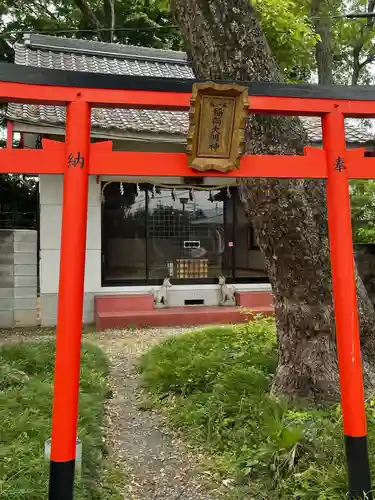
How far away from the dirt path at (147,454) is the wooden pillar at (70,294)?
0.94 meters

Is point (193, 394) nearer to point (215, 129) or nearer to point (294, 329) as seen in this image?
point (294, 329)

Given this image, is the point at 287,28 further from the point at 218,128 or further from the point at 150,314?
the point at 218,128

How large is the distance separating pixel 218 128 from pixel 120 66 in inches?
395

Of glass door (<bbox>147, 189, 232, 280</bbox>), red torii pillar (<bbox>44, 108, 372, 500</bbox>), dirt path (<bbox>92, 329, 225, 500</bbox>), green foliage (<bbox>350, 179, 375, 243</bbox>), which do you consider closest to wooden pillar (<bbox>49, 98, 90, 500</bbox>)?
red torii pillar (<bbox>44, 108, 372, 500</bbox>)

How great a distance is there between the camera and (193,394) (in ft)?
15.2

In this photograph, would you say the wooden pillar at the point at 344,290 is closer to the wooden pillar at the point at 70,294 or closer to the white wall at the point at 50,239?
the wooden pillar at the point at 70,294

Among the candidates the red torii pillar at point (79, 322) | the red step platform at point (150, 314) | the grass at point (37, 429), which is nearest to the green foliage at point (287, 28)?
the red step platform at point (150, 314)

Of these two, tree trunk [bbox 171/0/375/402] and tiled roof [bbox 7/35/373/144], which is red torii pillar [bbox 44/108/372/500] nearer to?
tree trunk [bbox 171/0/375/402]

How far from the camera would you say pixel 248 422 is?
3.74m

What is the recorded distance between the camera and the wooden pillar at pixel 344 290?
2787 millimetres

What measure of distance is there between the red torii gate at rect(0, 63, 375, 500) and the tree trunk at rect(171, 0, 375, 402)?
0.97 metres

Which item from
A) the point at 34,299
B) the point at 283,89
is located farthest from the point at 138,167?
the point at 34,299

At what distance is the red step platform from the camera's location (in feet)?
27.1

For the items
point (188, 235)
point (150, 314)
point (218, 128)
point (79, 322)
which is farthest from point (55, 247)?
point (218, 128)
